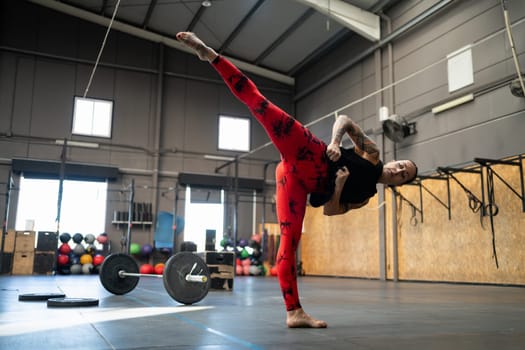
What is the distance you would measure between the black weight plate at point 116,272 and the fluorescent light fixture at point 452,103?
4956 mm

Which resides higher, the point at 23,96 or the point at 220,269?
the point at 23,96

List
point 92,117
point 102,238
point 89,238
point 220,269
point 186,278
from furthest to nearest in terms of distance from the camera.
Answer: point 92,117, point 102,238, point 89,238, point 220,269, point 186,278

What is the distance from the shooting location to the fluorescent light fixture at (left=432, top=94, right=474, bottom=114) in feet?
21.3

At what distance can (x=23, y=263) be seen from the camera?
8.86 m

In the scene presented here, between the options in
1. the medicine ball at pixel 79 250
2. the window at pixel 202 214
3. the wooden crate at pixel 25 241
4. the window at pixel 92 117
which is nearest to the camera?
the wooden crate at pixel 25 241

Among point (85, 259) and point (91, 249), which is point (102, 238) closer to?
point (91, 249)

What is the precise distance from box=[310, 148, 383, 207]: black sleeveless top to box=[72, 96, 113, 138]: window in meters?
9.03

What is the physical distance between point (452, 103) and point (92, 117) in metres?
7.22

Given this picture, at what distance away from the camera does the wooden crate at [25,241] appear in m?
8.91

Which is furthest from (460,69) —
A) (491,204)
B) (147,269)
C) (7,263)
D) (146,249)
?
(7,263)

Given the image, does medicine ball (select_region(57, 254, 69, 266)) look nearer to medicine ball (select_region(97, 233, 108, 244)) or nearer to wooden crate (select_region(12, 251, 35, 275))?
wooden crate (select_region(12, 251, 35, 275))

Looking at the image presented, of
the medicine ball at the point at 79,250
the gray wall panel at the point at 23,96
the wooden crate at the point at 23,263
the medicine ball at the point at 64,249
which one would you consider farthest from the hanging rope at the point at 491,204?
the gray wall panel at the point at 23,96

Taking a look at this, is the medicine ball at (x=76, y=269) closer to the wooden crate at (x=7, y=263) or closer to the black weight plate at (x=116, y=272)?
the wooden crate at (x=7, y=263)

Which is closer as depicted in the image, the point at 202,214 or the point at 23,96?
the point at 23,96
